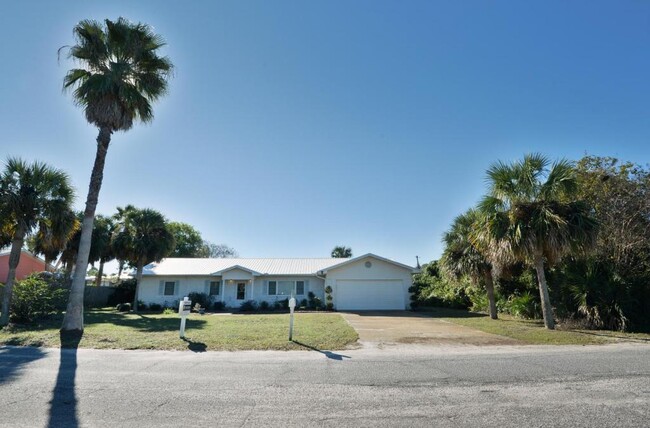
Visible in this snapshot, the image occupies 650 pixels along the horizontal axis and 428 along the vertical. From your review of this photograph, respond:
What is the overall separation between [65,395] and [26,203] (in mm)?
12534

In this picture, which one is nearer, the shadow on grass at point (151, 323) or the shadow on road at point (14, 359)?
the shadow on road at point (14, 359)

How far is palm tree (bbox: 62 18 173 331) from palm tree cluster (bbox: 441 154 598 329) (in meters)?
14.3

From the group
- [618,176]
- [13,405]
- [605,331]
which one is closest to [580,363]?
[605,331]

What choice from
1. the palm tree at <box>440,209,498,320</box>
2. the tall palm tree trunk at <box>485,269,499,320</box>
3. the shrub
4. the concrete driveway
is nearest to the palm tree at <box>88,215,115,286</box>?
the shrub

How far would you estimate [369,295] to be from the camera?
1039 inches

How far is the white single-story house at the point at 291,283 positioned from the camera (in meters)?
26.4

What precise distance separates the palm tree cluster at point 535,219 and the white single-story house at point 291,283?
37.9 feet

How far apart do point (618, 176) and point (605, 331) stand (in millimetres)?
7348

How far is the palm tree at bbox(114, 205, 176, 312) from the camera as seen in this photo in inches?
944

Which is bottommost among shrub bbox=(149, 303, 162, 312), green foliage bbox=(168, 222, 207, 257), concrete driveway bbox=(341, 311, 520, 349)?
concrete driveway bbox=(341, 311, 520, 349)

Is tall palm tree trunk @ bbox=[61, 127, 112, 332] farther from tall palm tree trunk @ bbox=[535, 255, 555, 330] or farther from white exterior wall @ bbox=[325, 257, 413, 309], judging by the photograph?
white exterior wall @ bbox=[325, 257, 413, 309]

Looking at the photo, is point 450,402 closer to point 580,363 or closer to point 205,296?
point 580,363

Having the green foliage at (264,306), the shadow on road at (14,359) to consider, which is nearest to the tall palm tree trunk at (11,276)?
the shadow on road at (14,359)

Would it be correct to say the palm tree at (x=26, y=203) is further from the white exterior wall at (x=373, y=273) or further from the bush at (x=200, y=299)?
the white exterior wall at (x=373, y=273)
